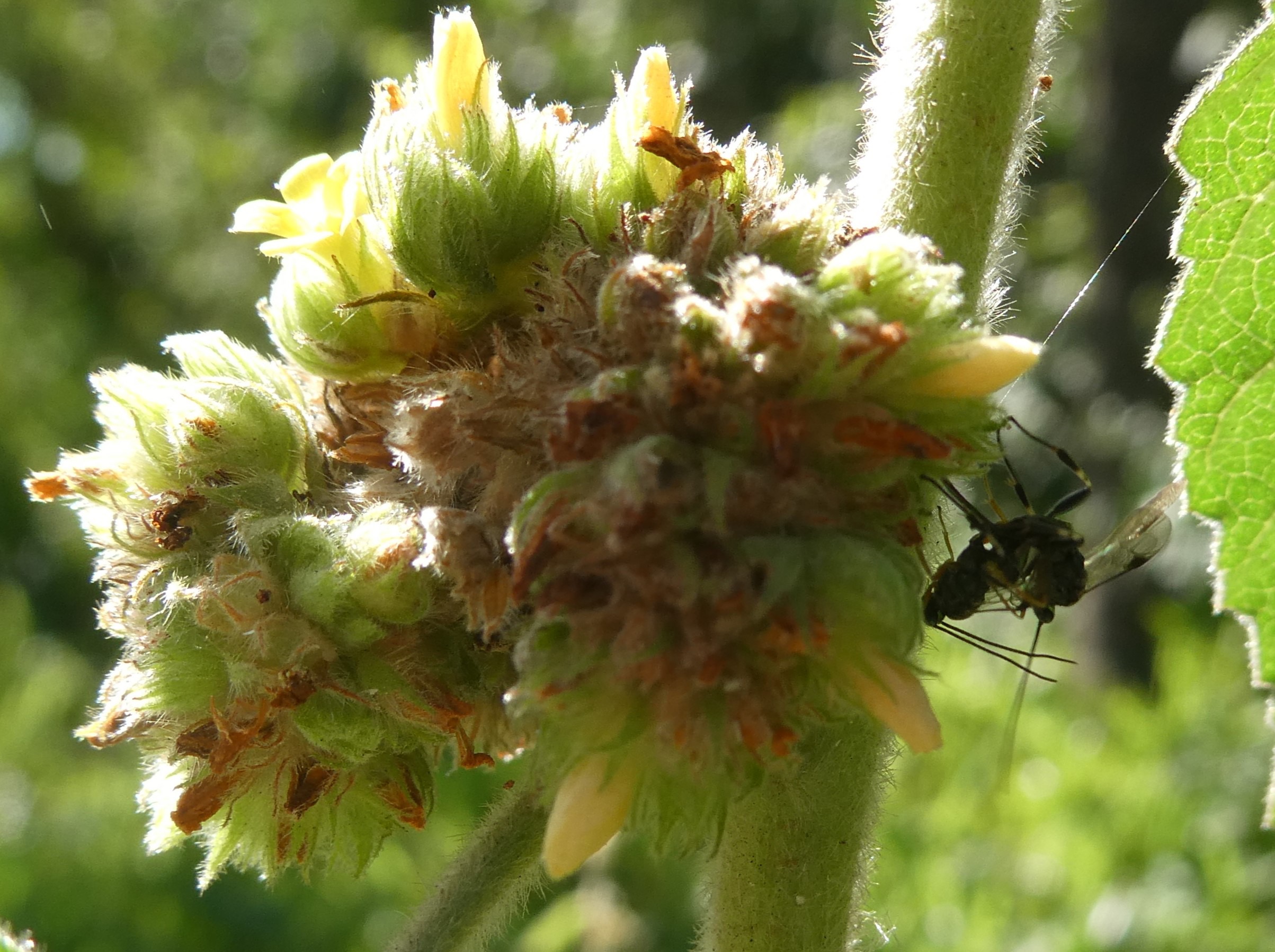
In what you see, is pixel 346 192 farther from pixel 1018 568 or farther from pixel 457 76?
pixel 1018 568

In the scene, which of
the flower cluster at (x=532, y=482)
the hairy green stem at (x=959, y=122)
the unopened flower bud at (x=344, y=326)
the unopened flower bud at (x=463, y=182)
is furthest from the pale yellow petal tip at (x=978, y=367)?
the unopened flower bud at (x=344, y=326)

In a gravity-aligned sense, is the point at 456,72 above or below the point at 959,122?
above

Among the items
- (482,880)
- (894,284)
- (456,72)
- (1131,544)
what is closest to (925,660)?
(1131,544)

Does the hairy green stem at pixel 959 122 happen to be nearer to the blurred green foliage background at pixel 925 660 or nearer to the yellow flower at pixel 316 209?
the blurred green foliage background at pixel 925 660

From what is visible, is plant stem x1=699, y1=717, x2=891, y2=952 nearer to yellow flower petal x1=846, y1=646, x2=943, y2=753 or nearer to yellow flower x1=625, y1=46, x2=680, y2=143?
yellow flower petal x1=846, y1=646, x2=943, y2=753

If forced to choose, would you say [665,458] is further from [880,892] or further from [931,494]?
[880,892]

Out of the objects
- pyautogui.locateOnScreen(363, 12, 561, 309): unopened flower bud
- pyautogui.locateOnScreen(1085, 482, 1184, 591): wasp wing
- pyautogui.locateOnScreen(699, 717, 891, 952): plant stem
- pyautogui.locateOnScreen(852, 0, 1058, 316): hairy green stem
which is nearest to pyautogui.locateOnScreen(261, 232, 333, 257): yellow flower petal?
pyautogui.locateOnScreen(363, 12, 561, 309): unopened flower bud
